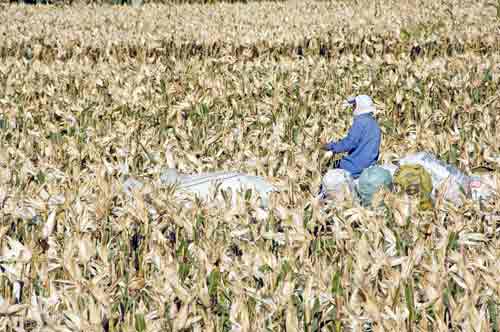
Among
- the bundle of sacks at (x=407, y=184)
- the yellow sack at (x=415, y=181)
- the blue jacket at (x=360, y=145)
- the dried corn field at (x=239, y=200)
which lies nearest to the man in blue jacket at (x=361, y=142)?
the blue jacket at (x=360, y=145)

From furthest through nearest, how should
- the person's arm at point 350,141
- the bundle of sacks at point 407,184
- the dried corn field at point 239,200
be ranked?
1. the person's arm at point 350,141
2. the bundle of sacks at point 407,184
3. the dried corn field at point 239,200

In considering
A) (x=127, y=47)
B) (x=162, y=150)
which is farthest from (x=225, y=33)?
(x=162, y=150)

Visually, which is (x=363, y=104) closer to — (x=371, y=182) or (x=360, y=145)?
(x=360, y=145)

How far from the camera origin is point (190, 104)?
8.70m

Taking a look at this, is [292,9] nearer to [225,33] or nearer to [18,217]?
[225,33]

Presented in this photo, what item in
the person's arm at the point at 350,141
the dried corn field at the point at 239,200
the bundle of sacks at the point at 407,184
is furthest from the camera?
the person's arm at the point at 350,141

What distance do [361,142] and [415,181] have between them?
80cm

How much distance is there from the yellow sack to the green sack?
0.30ft

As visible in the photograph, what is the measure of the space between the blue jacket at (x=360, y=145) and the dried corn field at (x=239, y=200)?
0.23 metres

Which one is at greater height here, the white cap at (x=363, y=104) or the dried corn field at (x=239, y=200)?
the white cap at (x=363, y=104)

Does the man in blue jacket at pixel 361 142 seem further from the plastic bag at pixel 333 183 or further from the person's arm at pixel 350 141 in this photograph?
the plastic bag at pixel 333 183

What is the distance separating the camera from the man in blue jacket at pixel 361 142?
19.5 feet

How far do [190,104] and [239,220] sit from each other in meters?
4.48

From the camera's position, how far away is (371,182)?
527 centimetres
